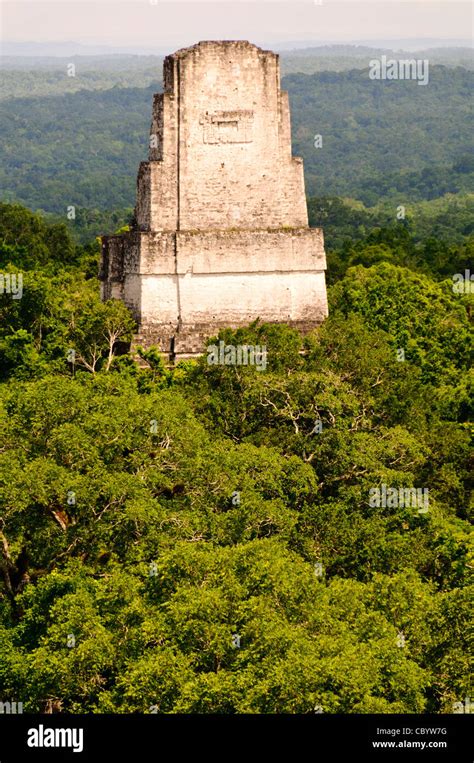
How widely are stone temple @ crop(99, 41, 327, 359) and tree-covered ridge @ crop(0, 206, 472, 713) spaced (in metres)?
1.17

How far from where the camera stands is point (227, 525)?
83.5 ft

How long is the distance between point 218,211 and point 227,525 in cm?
1143

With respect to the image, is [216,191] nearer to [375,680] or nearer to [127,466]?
[127,466]

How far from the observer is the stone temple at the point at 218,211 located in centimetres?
3494

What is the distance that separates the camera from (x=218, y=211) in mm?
35281

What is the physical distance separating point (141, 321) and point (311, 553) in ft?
34.9

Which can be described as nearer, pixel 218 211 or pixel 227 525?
pixel 227 525

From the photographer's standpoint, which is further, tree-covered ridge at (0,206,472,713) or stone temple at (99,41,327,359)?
stone temple at (99,41,327,359)

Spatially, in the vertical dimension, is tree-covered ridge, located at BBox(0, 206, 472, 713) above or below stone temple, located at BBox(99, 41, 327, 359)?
below

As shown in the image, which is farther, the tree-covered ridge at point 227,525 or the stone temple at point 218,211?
the stone temple at point 218,211

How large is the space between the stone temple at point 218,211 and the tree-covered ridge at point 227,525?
1.17m

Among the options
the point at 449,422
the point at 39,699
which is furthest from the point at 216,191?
the point at 39,699

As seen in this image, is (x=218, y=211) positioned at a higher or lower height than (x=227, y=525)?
higher

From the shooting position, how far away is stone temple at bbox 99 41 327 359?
34.9 metres
